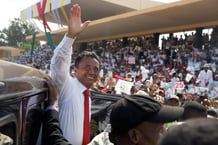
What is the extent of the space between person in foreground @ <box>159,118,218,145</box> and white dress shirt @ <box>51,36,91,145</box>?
1266mm

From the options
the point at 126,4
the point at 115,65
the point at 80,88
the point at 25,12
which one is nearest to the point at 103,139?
the point at 80,88

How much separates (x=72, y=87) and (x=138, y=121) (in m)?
0.95

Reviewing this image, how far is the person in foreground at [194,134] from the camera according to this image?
66 cm

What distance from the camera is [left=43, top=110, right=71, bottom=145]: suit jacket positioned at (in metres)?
1.53

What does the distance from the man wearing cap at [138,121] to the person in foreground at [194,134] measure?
45cm

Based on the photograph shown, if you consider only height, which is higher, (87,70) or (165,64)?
(87,70)

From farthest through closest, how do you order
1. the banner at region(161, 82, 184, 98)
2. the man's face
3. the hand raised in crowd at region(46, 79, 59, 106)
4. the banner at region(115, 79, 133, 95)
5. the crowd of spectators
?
1. the crowd of spectators
2. the banner at region(161, 82, 184, 98)
3. the banner at region(115, 79, 133, 95)
4. the man's face
5. the hand raised in crowd at region(46, 79, 59, 106)

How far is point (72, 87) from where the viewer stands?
6.57 feet

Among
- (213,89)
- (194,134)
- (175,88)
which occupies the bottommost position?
(213,89)

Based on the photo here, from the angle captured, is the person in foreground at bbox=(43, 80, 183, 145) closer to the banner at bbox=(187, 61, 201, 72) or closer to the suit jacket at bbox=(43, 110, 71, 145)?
the suit jacket at bbox=(43, 110, 71, 145)

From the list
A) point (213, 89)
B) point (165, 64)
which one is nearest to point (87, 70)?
point (213, 89)

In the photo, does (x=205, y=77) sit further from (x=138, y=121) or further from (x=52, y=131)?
(x=138, y=121)

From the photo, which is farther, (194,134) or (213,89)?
(213,89)

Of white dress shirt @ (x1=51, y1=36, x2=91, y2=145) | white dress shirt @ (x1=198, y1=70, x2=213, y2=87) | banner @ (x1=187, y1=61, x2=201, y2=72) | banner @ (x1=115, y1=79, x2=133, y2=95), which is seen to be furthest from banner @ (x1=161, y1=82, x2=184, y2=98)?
white dress shirt @ (x1=51, y1=36, x2=91, y2=145)
